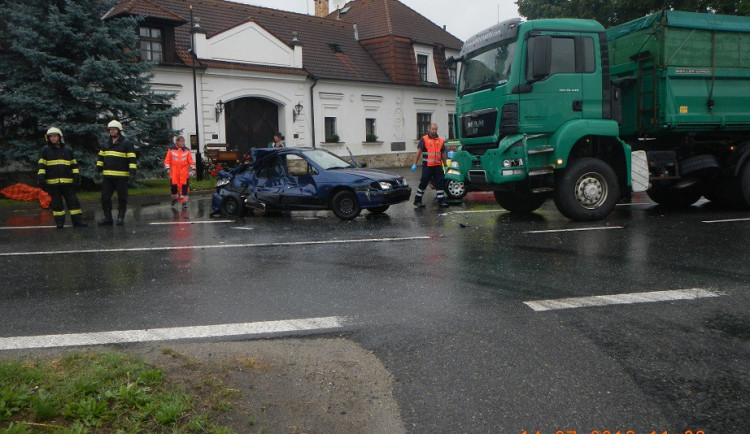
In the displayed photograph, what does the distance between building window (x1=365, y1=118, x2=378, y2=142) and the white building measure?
56 millimetres

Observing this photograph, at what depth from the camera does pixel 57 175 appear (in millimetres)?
11625

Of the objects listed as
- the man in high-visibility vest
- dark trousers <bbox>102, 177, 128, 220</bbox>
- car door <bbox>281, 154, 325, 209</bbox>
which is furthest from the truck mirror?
dark trousers <bbox>102, 177, 128, 220</bbox>

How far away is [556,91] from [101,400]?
29.1 feet

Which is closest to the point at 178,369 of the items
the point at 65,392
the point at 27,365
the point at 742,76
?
the point at 65,392

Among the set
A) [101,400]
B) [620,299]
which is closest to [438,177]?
[620,299]

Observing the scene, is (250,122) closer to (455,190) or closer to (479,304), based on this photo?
(455,190)

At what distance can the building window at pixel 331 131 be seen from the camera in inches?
1256

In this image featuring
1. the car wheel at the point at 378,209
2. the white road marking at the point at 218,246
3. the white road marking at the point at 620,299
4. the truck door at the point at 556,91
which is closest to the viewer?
the white road marking at the point at 620,299

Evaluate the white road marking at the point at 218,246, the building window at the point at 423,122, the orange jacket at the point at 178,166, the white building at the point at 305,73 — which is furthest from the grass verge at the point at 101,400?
the building window at the point at 423,122

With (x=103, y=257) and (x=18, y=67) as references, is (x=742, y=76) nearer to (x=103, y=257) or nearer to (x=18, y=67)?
(x=103, y=257)

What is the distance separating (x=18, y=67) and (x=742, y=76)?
19.1 meters

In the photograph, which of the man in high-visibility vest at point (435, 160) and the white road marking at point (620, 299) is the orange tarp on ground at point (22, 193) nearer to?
the man in high-visibility vest at point (435, 160)

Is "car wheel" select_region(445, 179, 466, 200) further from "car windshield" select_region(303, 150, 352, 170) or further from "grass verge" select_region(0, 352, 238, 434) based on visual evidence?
"grass verge" select_region(0, 352, 238, 434)

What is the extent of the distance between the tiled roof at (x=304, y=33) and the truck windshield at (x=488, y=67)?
18.0m
